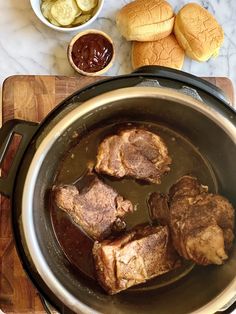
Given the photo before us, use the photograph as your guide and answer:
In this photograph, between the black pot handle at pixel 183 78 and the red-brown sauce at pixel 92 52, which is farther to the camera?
the red-brown sauce at pixel 92 52

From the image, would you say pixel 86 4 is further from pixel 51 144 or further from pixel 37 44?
pixel 51 144

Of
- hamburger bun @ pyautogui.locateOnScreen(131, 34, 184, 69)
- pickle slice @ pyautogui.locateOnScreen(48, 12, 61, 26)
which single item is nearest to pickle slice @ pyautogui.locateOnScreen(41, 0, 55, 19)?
pickle slice @ pyautogui.locateOnScreen(48, 12, 61, 26)

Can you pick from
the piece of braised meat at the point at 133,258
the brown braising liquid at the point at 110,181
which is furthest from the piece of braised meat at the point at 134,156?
the piece of braised meat at the point at 133,258

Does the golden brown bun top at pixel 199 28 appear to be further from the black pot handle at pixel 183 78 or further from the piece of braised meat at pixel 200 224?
the piece of braised meat at pixel 200 224

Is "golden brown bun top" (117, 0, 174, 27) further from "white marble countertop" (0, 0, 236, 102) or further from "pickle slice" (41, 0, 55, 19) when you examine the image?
"pickle slice" (41, 0, 55, 19)

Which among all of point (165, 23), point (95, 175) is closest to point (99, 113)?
point (95, 175)
